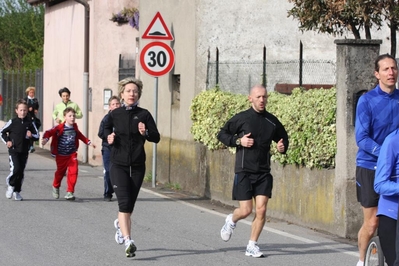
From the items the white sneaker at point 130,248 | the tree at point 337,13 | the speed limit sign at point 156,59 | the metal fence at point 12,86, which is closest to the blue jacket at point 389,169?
the white sneaker at point 130,248

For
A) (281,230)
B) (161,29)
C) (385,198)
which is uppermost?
(161,29)

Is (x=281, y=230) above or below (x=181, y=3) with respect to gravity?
below

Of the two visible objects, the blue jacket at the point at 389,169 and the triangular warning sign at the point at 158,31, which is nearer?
the blue jacket at the point at 389,169

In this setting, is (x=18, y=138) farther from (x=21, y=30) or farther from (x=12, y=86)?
(x=21, y=30)

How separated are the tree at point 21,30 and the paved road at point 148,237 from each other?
3449 centimetres

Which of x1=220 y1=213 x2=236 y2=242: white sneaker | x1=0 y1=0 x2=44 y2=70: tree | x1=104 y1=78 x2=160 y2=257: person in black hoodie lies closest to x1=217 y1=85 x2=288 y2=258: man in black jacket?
x1=220 y1=213 x2=236 y2=242: white sneaker

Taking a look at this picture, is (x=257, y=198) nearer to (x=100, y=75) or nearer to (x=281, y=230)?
(x=281, y=230)

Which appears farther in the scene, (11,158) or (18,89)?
(18,89)

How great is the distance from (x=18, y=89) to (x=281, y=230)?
28014mm

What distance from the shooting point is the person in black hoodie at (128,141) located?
388 inches

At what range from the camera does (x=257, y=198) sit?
32.6ft

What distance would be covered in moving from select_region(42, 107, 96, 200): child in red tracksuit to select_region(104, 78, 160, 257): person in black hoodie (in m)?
4.81

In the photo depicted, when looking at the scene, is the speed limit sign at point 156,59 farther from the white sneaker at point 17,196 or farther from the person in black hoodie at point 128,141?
the person in black hoodie at point 128,141

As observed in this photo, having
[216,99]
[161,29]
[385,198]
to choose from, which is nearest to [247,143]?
[385,198]
